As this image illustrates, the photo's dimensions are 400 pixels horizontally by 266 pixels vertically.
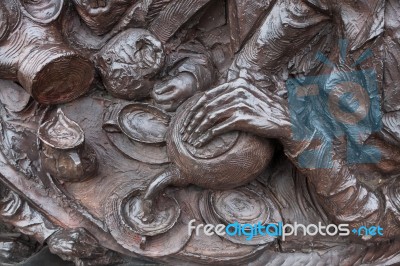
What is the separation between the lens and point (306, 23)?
52.2 inches

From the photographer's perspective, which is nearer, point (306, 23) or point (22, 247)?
point (306, 23)

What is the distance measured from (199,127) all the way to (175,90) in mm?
169

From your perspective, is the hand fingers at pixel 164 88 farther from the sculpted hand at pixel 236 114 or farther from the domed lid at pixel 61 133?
the domed lid at pixel 61 133

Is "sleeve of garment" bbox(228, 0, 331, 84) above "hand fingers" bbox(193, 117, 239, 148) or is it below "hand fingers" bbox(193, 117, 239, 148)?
above

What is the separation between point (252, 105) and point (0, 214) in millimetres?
795

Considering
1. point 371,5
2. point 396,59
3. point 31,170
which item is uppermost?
point 371,5

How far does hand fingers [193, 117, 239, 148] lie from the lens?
1.27 m

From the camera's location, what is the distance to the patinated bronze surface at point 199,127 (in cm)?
132

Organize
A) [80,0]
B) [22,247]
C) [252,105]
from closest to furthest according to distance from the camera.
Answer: [252,105] < [80,0] < [22,247]

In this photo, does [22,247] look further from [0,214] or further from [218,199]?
[218,199]

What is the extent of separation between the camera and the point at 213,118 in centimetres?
129

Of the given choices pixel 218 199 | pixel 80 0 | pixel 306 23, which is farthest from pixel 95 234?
pixel 306 23

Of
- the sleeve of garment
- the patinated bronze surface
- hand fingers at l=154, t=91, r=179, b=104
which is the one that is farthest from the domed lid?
the sleeve of garment

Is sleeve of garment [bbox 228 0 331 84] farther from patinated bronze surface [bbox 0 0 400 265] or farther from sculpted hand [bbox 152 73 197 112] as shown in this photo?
sculpted hand [bbox 152 73 197 112]
